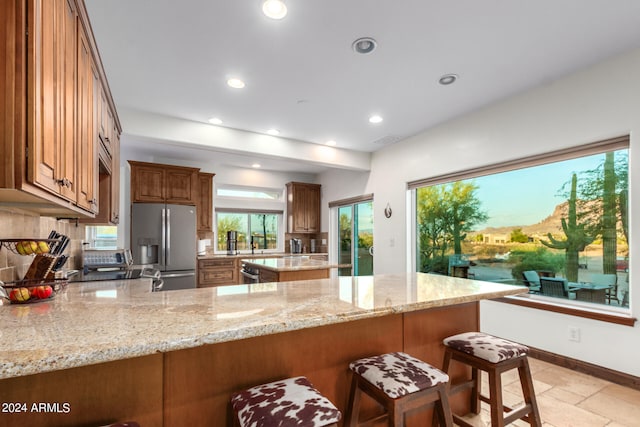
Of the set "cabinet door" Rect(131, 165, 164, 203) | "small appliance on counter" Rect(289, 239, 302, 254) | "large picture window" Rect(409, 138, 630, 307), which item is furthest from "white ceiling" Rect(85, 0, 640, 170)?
"small appliance on counter" Rect(289, 239, 302, 254)

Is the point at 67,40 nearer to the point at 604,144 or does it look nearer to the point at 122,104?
the point at 122,104

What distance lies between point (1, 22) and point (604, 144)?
3.83 m

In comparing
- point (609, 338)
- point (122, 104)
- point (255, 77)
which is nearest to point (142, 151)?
point (122, 104)

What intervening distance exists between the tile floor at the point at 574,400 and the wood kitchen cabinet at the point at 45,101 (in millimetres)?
2609

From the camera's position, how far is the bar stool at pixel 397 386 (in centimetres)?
123

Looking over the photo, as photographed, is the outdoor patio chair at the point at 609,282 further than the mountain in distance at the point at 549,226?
No

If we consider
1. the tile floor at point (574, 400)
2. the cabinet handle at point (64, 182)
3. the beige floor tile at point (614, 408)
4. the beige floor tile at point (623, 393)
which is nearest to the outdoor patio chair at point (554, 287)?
the tile floor at point (574, 400)

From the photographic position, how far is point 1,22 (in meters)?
0.97

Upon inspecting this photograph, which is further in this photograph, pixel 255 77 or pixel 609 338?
pixel 255 77

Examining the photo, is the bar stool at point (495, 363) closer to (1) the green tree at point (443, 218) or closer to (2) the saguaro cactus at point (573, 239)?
(2) the saguaro cactus at point (573, 239)

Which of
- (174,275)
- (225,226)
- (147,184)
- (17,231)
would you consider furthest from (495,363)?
(225,226)

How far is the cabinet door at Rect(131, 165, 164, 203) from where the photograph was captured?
4844mm

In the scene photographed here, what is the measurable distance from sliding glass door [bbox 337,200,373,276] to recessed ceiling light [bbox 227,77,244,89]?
3.19 metres

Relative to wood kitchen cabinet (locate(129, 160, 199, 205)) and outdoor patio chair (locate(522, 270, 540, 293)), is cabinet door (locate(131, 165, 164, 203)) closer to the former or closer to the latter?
wood kitchen cabinet (locate(129, 160, 199, 205))
